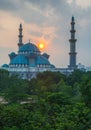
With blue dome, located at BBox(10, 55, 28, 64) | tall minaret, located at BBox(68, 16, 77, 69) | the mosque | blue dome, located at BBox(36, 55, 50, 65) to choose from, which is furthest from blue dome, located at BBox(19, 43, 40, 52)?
tall minaret, located at BBox(68, 16, 77, 69)

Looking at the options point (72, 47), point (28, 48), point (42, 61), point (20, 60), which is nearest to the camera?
point (72, 47)

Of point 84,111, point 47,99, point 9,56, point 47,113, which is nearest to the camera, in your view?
point 84,111

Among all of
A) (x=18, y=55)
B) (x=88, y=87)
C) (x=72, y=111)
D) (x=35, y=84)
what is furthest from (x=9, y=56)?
(x=72, y=111)

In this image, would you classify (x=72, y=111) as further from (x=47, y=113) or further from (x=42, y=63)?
(x=42, y=63)

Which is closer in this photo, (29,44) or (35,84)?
(35,84)

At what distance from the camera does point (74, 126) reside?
18688 mm

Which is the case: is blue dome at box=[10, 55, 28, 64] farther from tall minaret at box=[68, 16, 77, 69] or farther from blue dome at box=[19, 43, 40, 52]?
tall minaret at box=[68, 16, 77, 69]

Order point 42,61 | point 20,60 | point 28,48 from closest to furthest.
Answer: point 20,60 < point 42,61 < point 28,48

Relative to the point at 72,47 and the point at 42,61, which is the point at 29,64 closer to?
the point at 42,61

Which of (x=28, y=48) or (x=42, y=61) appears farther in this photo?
(x=28, y=48)

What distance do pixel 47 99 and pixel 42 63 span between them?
53.0 meters

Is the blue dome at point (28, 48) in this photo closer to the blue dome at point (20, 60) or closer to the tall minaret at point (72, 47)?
the blue dome at point (20, 60)

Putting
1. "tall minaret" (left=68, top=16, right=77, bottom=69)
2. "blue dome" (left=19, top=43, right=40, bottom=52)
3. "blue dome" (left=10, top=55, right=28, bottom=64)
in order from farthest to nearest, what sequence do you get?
"blue dome" (left=19, top=43, right=40, bottom=52)
"blue dome" (left=10, top=55, right=28, bottom=64)
"tall minaret" (left=68, top=16, right=77, bottom=69)

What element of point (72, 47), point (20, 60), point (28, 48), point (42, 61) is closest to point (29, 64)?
point (20, 60)
